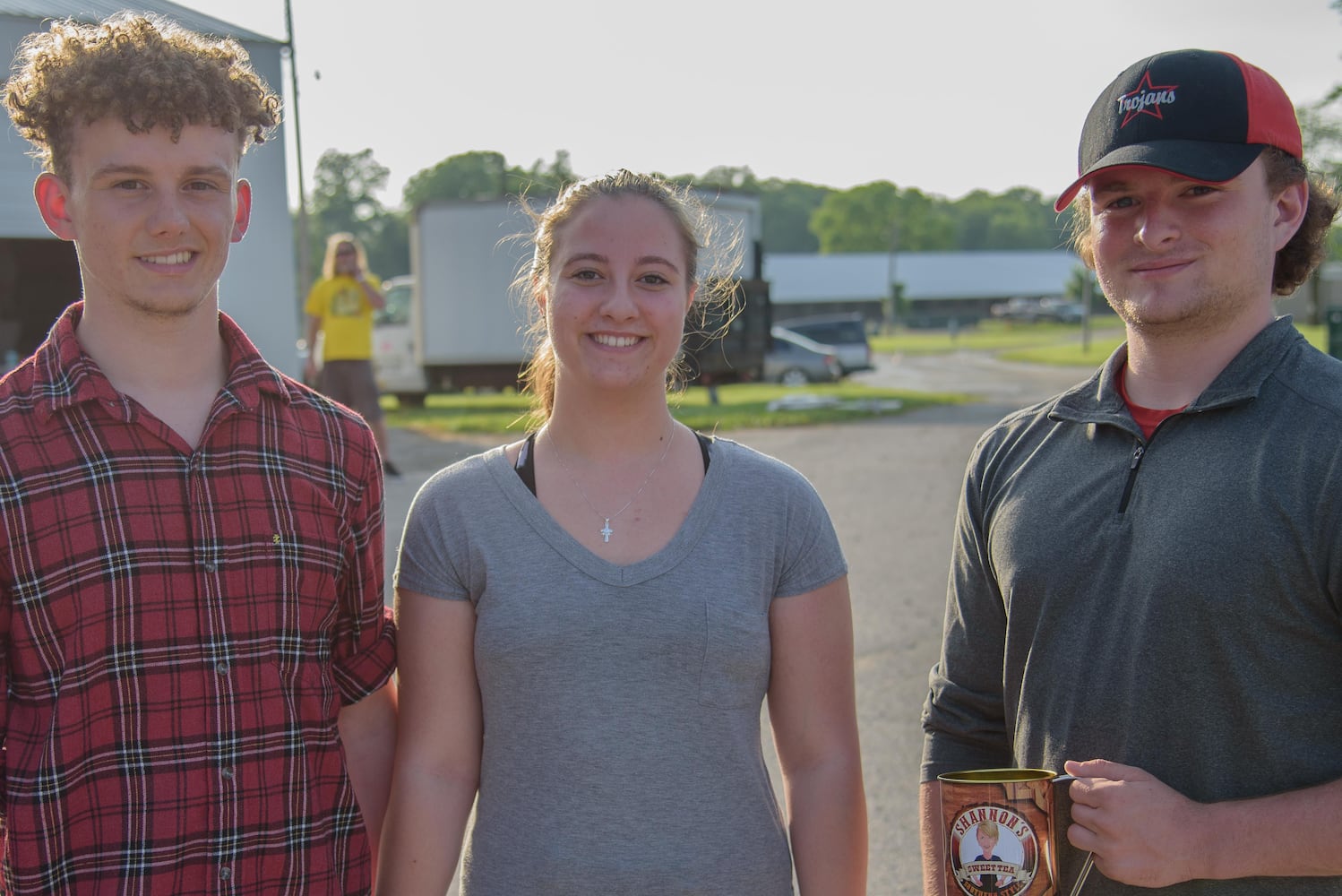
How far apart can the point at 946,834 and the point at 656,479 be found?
80 cm

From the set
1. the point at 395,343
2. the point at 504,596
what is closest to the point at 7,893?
the point at 504,596

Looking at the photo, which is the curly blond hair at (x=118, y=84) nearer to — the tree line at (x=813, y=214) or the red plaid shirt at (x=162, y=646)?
the red plaid shirt at (x=162, y=646)

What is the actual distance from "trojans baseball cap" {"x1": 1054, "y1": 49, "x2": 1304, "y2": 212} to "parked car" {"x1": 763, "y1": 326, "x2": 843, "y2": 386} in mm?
26669

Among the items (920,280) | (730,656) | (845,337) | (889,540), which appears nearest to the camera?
(730,656)

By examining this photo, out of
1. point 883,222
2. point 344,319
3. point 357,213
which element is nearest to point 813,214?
point 883,222

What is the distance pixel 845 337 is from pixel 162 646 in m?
31.0

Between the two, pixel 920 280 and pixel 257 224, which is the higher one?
pixel 257 224

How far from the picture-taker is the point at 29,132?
205cm

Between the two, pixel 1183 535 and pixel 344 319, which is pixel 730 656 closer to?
pixel 1183 535

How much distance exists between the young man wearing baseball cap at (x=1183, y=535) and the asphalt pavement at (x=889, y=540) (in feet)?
6.59

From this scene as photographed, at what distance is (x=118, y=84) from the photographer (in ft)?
6.43

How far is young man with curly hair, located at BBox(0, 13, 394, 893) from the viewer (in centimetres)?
188

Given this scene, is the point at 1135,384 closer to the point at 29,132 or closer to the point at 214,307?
the point at 214,307

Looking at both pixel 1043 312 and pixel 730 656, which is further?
pixel 1043 312
